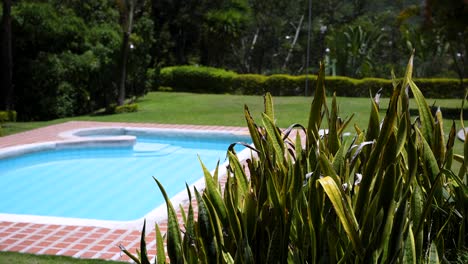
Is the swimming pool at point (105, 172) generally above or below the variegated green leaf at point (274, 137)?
below

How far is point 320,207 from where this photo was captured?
2164 mm

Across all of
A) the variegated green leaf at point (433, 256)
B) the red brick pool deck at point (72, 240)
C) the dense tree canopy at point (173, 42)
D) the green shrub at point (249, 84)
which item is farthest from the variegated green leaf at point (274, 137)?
the green shrub at point (249, 84)

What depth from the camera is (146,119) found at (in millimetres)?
14859

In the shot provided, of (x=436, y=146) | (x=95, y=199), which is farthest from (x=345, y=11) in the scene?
(x=436, y=146)

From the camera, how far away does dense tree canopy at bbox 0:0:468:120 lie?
50.2ft

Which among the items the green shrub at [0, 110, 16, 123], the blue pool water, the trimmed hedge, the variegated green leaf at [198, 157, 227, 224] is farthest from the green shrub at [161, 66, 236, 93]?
the variegated green leaf at [198, 157, 227, 224]

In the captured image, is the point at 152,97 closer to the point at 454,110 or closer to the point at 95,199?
the point at 454,110

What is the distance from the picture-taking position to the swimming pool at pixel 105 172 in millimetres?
8289

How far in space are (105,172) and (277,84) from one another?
14444mm

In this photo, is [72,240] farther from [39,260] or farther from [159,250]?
[159,250]

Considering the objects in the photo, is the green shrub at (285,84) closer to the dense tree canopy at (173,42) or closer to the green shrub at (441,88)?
the dense tree canopy at (173,42)

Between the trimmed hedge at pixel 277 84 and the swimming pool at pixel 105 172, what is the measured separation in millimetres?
10200

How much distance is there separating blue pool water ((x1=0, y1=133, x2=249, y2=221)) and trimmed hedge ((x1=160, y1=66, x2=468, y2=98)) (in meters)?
10.5

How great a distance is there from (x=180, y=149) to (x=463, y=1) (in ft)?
23.3
